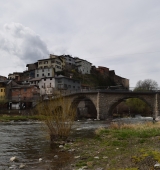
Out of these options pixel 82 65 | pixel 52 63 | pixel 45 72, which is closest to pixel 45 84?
pixel 45 72

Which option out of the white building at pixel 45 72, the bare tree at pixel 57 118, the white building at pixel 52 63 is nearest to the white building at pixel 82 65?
the white building at pixel 52 63

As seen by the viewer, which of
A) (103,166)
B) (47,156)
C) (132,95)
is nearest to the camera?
(103,166)

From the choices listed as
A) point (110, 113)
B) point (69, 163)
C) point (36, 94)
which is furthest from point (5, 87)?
point (69, 163)

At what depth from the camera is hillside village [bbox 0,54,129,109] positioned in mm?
82938

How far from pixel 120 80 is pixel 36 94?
82.1 m

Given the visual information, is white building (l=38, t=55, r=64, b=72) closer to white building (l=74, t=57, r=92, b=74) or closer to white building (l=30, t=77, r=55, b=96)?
white building (l=74, t=57, r=92, b=74)

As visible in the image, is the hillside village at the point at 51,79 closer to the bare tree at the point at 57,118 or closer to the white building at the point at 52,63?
the white building at the point at 52,63

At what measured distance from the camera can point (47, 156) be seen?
40.4ft

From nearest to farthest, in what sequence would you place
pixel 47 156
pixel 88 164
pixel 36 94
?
pixel 88 164 < pixel 47 156 < pixel 36 94

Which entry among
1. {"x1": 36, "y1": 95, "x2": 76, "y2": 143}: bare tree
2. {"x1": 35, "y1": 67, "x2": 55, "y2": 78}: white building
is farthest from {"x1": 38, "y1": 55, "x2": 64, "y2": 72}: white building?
{"x1": 36, "y1": 95, "x2": 76, "y2": 143}: bare tree

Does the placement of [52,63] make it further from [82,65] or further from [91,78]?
[91,78]

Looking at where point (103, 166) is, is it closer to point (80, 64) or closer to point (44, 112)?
point (44, 112)

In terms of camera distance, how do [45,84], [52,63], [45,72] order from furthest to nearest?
[52,63]
[45,72]
[45,84]

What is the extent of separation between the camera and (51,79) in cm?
8888
